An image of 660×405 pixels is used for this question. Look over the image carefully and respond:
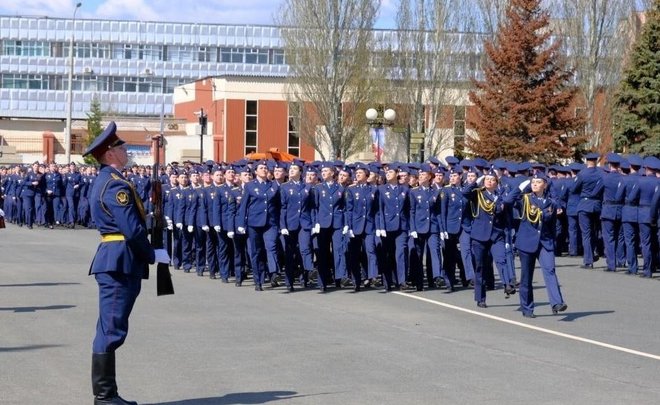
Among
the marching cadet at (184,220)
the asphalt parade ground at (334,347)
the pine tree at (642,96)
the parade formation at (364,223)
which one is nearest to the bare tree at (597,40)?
the pine tree at (642,96)

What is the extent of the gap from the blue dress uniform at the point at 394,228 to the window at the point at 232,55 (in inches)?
3413

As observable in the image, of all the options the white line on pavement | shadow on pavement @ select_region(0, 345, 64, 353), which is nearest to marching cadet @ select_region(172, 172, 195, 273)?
the white line on pavement

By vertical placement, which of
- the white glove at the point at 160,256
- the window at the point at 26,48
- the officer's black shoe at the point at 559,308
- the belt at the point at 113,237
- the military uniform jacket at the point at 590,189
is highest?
the window at the point at 26,48

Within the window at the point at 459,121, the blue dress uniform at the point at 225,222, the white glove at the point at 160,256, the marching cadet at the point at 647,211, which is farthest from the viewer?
the window at the point at 459,121

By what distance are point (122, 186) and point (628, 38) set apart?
45.7 meters

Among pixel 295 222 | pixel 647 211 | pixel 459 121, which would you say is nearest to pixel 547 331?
pixel 295 222

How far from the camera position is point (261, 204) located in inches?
728

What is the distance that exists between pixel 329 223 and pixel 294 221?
0.55 m

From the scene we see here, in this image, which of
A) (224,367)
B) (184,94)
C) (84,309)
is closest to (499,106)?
(84,309)

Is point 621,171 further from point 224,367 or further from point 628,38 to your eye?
point 628,38

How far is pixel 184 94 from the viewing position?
81938 mm

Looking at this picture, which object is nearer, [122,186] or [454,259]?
[122,186]

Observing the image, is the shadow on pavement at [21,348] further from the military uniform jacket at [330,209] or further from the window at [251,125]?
the window at [251,125]

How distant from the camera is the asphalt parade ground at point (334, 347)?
383 inches
